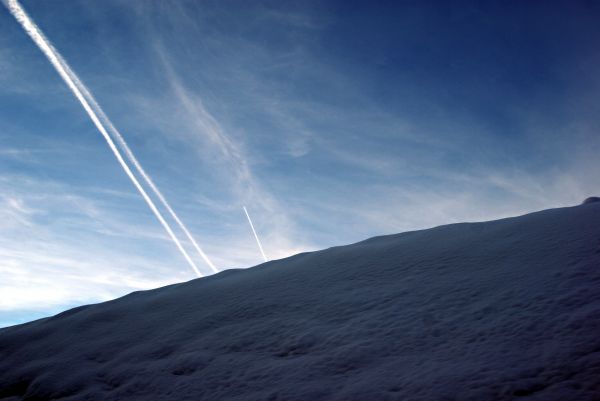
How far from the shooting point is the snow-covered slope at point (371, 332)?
238 centimetres

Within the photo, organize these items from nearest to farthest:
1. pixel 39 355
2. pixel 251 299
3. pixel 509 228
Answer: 1. pixel 39 355
2. pixel 251 299
3. pixel 509 228

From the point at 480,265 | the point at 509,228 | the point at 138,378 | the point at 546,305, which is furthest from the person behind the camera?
the point at 509,228

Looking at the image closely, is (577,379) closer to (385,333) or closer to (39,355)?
(385,333)

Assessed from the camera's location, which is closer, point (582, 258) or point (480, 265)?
point (582, 258)

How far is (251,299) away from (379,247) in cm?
242

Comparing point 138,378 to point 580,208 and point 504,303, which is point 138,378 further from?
point 580,208

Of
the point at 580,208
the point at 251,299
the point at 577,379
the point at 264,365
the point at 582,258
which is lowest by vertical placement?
the point at 577,379

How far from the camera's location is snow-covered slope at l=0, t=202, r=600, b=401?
2383 mm

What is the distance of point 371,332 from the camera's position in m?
3.35

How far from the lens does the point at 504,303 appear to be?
3211mm

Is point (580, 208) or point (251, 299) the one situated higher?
point (580, 208)

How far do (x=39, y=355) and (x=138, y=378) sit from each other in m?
2.08

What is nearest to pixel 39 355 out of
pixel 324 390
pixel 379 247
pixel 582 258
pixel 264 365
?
pixel 264 365

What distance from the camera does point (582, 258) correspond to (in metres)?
3.64
